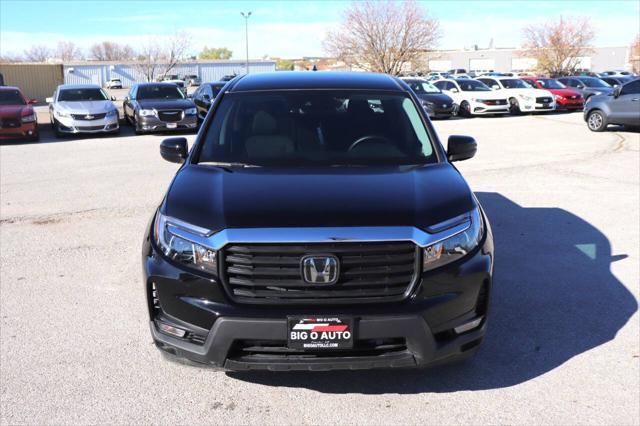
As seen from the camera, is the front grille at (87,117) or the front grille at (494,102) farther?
the front grille at (494,102)

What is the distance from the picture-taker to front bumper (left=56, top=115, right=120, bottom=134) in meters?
17.3

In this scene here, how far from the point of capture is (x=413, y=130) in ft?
14.9

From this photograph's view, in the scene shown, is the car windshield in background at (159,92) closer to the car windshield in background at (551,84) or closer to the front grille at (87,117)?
the front grille at (87,117)

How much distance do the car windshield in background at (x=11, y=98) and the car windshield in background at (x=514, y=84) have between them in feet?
60.1

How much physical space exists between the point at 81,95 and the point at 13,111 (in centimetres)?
237

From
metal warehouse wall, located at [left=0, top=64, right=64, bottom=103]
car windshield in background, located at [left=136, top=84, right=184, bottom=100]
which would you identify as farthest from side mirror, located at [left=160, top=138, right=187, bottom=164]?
metal warehouse wall, located at [left=0, top=64, right=64, bottom=103]

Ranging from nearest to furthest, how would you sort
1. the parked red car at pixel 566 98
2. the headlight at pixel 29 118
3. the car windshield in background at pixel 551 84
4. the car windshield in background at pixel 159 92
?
the headlight at pixel 29 118 → the car windshield in background at pixel 159 92 → the parked red car at pixel 566 98 → the car windshield in background at pixel 551 84

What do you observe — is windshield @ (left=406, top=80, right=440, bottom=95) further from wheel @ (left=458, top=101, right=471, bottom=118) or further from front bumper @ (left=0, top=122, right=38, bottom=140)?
front bumper @ (left=0, top=122, right=38, bottom=140)

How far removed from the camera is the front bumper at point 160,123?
58.2 feet

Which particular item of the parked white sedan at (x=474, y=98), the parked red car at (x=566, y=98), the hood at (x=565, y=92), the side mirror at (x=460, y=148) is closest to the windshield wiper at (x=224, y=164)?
the side mirror at (x=460, y=148)

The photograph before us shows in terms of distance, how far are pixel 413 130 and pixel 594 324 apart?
1.88 metres

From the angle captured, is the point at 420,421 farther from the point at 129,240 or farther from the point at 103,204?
the point at 103,204

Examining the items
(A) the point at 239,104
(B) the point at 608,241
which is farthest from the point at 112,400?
(B) the point at 608,241

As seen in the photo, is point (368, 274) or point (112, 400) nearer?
point (368, 274)
